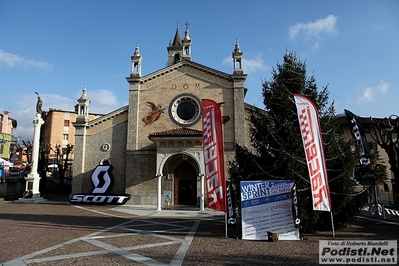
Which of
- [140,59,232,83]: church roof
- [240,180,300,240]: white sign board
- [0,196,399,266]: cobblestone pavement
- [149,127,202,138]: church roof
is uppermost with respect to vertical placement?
[140,59,232,83]: church roof

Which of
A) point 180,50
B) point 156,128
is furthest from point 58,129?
point 156,128

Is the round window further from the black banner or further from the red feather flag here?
the red feather flag

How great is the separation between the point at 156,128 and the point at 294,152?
51.7 feet

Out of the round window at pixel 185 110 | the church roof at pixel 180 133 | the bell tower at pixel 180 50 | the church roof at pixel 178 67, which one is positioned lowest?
the church roof at pixel 180 133

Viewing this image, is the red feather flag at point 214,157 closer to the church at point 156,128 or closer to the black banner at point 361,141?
the black banner at point 361,141

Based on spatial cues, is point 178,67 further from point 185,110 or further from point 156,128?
point 156,128

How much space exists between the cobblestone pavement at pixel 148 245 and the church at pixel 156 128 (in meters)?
10.3

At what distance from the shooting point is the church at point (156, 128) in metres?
24.5

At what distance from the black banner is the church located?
32.7 feet

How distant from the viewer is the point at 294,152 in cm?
1205

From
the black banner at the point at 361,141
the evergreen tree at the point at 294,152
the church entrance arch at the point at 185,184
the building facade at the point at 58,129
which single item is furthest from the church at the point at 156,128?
the building facade at the point at 58,129

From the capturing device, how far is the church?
2452cm

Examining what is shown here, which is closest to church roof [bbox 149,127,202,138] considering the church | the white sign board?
the church

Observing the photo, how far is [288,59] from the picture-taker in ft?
45.7
